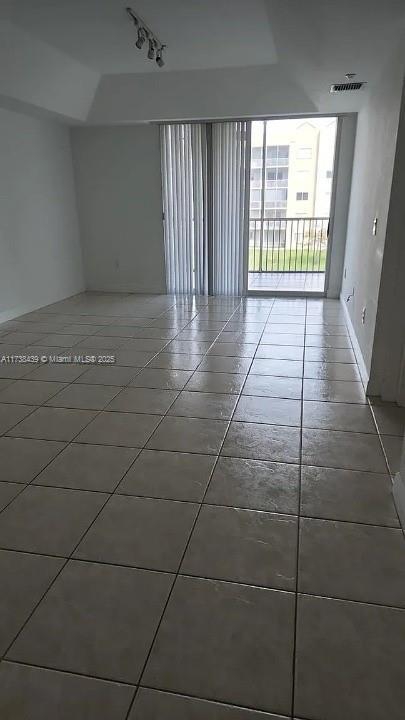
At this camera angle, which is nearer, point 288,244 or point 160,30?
point 160,30

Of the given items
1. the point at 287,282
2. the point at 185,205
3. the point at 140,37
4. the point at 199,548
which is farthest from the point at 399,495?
the point at 287,282

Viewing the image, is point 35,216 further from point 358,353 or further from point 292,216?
point 292,216

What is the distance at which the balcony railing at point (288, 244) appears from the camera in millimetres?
7953

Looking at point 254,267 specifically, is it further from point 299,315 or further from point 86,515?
point 86,515

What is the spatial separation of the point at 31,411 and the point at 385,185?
8.19 feet

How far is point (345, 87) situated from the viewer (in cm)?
416

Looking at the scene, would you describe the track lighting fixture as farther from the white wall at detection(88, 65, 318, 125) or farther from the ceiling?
the white wall at detection(88, 65, 318, 125)

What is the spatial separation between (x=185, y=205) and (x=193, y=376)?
11.1 feet

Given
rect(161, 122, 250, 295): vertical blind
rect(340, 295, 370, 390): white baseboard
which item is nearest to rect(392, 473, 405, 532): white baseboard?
rect(340, 295, 370, 390): white baseboard

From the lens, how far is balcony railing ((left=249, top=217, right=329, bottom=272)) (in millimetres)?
7953

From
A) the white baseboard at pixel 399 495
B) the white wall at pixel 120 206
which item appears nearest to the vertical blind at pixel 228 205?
the white wall at pixel 120 206

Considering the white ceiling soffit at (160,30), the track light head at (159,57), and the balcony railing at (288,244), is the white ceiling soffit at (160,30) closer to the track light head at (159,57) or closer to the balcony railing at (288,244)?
the track light head at (159,57)

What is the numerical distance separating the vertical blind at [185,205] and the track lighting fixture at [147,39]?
66.1 inches

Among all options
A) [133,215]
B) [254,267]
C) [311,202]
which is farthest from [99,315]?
[311,202]
